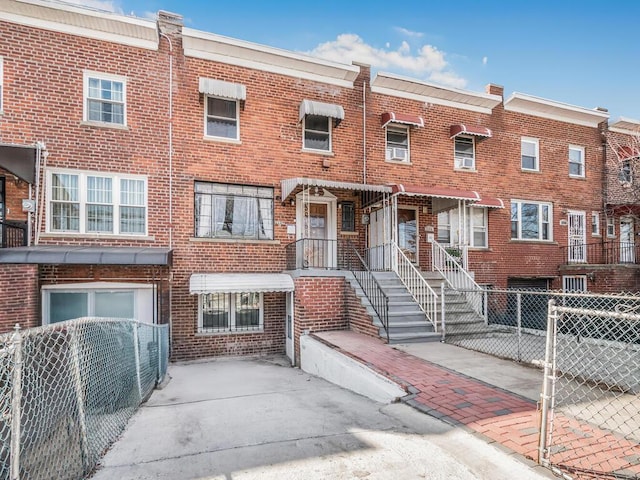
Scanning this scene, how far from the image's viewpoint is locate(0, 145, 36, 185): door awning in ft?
29.3

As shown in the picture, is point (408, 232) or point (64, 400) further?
point (408, 232)

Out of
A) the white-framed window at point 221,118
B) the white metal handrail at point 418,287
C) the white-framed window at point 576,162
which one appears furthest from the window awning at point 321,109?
the white-framed window at point 576,162

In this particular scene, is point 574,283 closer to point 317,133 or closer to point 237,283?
point 317,133

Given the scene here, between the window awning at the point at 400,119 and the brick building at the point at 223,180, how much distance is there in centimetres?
6

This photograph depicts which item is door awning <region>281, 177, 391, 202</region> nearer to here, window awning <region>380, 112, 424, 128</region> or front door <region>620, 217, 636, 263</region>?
window awning <region>380, 112, 424, 128</region>

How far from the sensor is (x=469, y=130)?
1350 cm

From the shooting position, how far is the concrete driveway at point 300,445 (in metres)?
3.27

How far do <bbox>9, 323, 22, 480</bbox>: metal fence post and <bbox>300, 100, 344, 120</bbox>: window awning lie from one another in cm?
1033

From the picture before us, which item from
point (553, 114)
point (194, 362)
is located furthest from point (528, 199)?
point (194, 362)

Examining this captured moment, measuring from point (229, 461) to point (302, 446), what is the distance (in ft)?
2.30

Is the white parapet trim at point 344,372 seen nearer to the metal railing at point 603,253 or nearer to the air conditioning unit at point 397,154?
the air conditioning unit at point 397,154

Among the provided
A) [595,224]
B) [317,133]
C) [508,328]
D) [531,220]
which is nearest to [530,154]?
[531,220]

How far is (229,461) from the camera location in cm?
347

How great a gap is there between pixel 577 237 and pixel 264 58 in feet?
45.3
